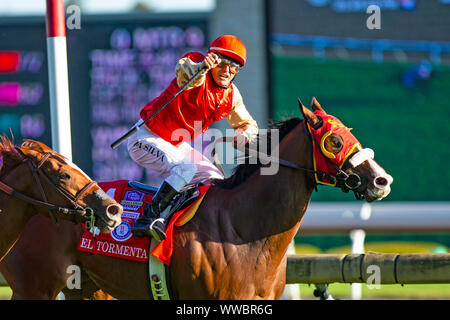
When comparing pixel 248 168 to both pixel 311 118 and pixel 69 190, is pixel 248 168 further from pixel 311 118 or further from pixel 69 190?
pixel 69 190

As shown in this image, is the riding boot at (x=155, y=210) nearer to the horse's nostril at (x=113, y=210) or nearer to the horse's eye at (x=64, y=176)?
the horse's nostril at (x=113, y=210)

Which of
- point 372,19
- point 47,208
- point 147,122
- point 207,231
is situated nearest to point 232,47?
point 147,122

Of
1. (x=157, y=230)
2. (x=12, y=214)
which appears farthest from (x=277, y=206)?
(x=12, y=214)

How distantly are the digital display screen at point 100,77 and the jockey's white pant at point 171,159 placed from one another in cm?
429

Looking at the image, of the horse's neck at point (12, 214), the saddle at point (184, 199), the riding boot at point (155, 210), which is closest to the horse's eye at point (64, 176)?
the horse's neck at point (12, 214)

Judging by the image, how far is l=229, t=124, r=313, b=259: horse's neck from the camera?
4.11m

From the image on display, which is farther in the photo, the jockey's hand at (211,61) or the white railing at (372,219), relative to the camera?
the white railing at (372,219)

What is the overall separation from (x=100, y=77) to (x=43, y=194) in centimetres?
512

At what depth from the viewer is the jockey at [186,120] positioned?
4.19m

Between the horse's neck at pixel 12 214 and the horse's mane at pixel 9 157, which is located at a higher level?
the horse's mane at pixel 9 157

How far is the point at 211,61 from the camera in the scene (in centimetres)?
419

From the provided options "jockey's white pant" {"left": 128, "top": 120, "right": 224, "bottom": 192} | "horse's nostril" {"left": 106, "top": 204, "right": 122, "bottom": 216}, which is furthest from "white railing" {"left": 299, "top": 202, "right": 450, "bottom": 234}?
"horse's nostril" {"left": 106, "top": 204, "right": 122, "bottom": 216}
